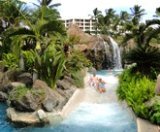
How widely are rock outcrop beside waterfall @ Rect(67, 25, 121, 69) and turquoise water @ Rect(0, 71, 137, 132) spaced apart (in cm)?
1975

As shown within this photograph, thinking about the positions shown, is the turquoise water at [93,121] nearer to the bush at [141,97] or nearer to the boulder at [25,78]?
the bush at [141,97]

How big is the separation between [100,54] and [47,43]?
18.2 m

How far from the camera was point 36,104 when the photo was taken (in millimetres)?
15859

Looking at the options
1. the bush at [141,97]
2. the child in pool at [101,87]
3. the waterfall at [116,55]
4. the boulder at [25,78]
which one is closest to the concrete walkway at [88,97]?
the child in pool at [101,87]

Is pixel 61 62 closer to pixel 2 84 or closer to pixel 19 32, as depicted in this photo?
pixel 19 32

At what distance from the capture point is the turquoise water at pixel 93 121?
14.0m

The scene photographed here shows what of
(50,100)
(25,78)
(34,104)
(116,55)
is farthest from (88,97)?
(116,55)

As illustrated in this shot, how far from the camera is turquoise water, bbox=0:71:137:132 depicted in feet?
45.8

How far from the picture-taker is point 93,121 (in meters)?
15.0

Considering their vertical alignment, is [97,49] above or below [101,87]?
above

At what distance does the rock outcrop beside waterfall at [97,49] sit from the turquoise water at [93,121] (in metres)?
A: 19.8

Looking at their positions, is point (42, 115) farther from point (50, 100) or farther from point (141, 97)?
point (141, 97)

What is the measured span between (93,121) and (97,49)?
76.3 ft

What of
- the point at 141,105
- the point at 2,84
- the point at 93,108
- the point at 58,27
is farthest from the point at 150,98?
the point at 2,84
